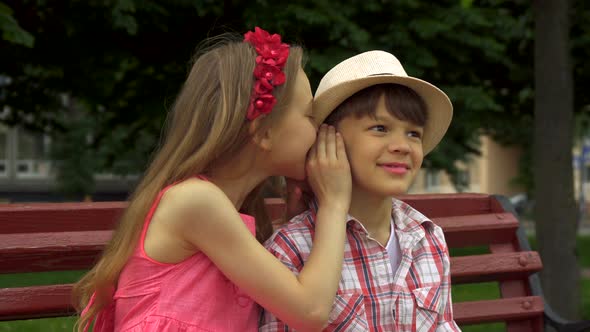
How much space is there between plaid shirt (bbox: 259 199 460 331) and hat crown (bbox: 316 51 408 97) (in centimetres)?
38

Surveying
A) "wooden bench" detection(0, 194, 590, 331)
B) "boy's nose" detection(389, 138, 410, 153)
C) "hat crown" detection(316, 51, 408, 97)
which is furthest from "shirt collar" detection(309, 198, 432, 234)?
"wooden bench" detection(0, 194, 590, 331)

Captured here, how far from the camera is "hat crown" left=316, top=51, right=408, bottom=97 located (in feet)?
8.29

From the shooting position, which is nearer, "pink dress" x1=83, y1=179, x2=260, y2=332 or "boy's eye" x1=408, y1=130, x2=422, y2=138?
"pink dress" x1=83, y1=179, x2=260, y2=332

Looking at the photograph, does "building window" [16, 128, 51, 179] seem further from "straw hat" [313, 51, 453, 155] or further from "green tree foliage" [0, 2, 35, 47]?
A: "straw hat" [313, 51, 453, 155]

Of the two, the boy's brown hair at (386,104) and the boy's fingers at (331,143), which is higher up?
the boy's brown hair at (386,104)

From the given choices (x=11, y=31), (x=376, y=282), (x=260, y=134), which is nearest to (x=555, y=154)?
(x=11, y=31)

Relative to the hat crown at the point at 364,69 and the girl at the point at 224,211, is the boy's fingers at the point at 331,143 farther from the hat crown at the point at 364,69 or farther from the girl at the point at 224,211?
the hat crown at the point at 364,69

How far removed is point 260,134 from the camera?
243 centimetres

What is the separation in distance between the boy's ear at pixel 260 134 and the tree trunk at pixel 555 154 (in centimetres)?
482

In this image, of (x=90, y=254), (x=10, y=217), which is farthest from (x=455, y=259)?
(x=10, y=217)

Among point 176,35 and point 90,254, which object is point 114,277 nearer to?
point 90,254

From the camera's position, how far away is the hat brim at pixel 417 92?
2.50m

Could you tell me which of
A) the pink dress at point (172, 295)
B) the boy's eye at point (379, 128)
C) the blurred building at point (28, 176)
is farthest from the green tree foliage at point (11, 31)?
the blurred building at point (28, 176)

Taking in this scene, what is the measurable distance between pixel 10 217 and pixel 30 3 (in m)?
5.02
